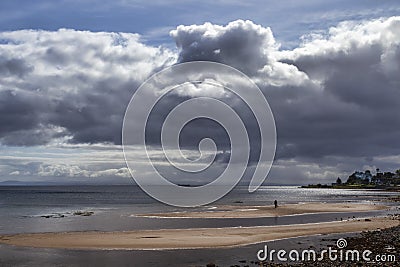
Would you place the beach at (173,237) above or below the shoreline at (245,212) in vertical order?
above

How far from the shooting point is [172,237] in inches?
1695

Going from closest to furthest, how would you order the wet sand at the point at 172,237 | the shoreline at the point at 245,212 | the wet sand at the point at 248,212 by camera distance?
the wet sand at the point at 172,237
the shoreline at the point at 245,212
the wet sand at the point at 248,212

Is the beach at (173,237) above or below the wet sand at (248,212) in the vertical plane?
above

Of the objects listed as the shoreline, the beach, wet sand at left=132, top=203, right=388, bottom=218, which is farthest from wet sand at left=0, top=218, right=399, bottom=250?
wet sand at left=132, top=203, right=388, bottom=218

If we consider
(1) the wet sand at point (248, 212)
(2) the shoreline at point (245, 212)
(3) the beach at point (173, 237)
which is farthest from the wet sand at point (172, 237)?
(1) the wet sand at point (248, 212)

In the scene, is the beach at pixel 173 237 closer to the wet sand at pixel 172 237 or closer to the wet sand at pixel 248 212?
the wet sand at pixel 172 237

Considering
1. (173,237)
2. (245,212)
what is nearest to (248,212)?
(245,212)

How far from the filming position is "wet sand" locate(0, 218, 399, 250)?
126 feet

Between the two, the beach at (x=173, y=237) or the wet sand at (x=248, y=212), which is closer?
the beach at (x=173, y=237)

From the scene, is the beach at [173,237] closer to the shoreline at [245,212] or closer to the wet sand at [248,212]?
the shoreline at [245,212]

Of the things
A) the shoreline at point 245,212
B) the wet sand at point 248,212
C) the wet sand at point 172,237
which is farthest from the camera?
the wet sand at point 248,212

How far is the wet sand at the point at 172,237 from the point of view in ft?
126

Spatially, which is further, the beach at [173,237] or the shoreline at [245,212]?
the shoreline at [245,212]

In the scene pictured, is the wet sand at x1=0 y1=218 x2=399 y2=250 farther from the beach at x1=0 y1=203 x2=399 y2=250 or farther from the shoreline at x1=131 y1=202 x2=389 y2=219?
the shoreline at x1=131 y1=202 x2=389 y2=219
